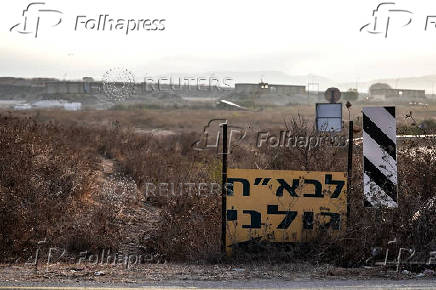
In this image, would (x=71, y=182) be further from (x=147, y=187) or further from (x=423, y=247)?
(x=423, y=247)

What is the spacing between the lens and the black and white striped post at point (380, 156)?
25.4 feet

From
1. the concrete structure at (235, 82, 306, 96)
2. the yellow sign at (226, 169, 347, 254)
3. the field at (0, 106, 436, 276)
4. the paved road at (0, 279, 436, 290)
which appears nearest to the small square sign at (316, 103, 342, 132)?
the field at (0, 106, 436, 276)

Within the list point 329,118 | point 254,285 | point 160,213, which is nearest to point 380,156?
point 254,285

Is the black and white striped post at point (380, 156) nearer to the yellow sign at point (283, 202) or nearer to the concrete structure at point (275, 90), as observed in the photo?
the yellow sign at point (283, 202)

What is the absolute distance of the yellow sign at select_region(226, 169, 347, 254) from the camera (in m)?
7.79

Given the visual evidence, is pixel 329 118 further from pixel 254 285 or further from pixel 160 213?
pixel 254 285

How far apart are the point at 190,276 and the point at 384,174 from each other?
3.08 metres

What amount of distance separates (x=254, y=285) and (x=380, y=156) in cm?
282

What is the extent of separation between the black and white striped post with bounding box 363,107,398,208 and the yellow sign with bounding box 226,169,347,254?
36 cm

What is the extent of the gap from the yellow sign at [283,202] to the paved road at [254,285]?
145 centimetres

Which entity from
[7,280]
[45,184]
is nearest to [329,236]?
[7,280]

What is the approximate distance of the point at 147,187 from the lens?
1453 cm

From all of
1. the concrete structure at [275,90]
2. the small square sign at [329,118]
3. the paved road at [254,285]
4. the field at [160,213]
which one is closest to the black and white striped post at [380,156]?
the field at [160,213]

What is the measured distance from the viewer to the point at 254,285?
244 inches
